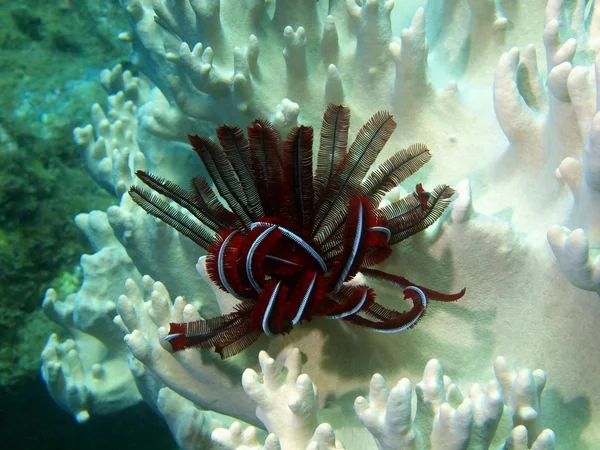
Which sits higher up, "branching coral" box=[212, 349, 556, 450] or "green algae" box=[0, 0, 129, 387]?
"branching coral" box=[212, 349, 556, 450]

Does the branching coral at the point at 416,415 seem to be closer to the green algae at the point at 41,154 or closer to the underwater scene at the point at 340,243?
the underwater scene at the point at 340,243

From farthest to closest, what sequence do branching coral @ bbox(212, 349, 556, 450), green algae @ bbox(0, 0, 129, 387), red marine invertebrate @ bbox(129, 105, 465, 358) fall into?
green algae @ bbox(0, 0, 129, 387) < red marine invertebrate @ bbox(129, 105, 465, 358) < branching coral @ bbox(212, 349, 556, 450)

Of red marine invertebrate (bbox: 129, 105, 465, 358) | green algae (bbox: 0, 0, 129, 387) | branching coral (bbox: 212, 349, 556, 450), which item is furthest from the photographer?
green algae (bbox: 0, 0, 129, 387)

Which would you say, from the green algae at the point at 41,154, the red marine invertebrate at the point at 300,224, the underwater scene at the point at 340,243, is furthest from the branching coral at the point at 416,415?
the green algae at the point at 41,154

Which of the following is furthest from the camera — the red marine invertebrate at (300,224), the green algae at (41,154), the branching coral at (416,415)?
the green algae at (41,154)

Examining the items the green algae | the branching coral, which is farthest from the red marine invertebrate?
the green algae

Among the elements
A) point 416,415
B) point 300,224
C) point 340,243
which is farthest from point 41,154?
point 416,415

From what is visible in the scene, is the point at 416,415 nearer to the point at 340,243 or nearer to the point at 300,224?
the point at 340,243

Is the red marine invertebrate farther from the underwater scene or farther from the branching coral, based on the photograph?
the branching coral
